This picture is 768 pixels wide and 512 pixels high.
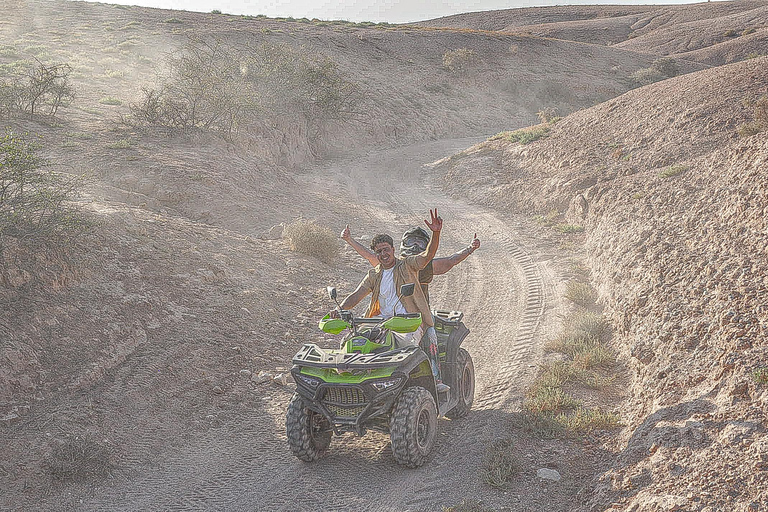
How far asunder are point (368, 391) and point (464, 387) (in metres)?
1.94

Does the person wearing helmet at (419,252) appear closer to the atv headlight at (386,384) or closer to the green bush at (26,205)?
the atv headlight at (386,384)

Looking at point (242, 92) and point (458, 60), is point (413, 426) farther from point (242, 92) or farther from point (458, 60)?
point (458, 60)

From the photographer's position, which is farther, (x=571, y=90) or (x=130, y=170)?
(x=571, y=90)

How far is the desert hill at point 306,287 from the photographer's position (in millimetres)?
5539

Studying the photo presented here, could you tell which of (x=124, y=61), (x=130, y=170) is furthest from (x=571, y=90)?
(x=130, y=170)

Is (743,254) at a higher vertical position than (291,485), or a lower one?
higher

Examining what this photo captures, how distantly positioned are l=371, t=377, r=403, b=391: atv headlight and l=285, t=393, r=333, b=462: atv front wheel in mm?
853

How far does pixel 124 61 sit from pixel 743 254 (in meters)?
31.6

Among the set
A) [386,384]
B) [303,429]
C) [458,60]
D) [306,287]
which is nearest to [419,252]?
[386,384]

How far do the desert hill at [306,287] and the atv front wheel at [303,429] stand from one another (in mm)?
232

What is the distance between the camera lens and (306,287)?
1156 centimetres

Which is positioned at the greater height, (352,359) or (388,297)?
(388,297)

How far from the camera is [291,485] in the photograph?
5.70m

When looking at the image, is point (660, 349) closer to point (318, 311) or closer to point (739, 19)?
point (318, 311)
